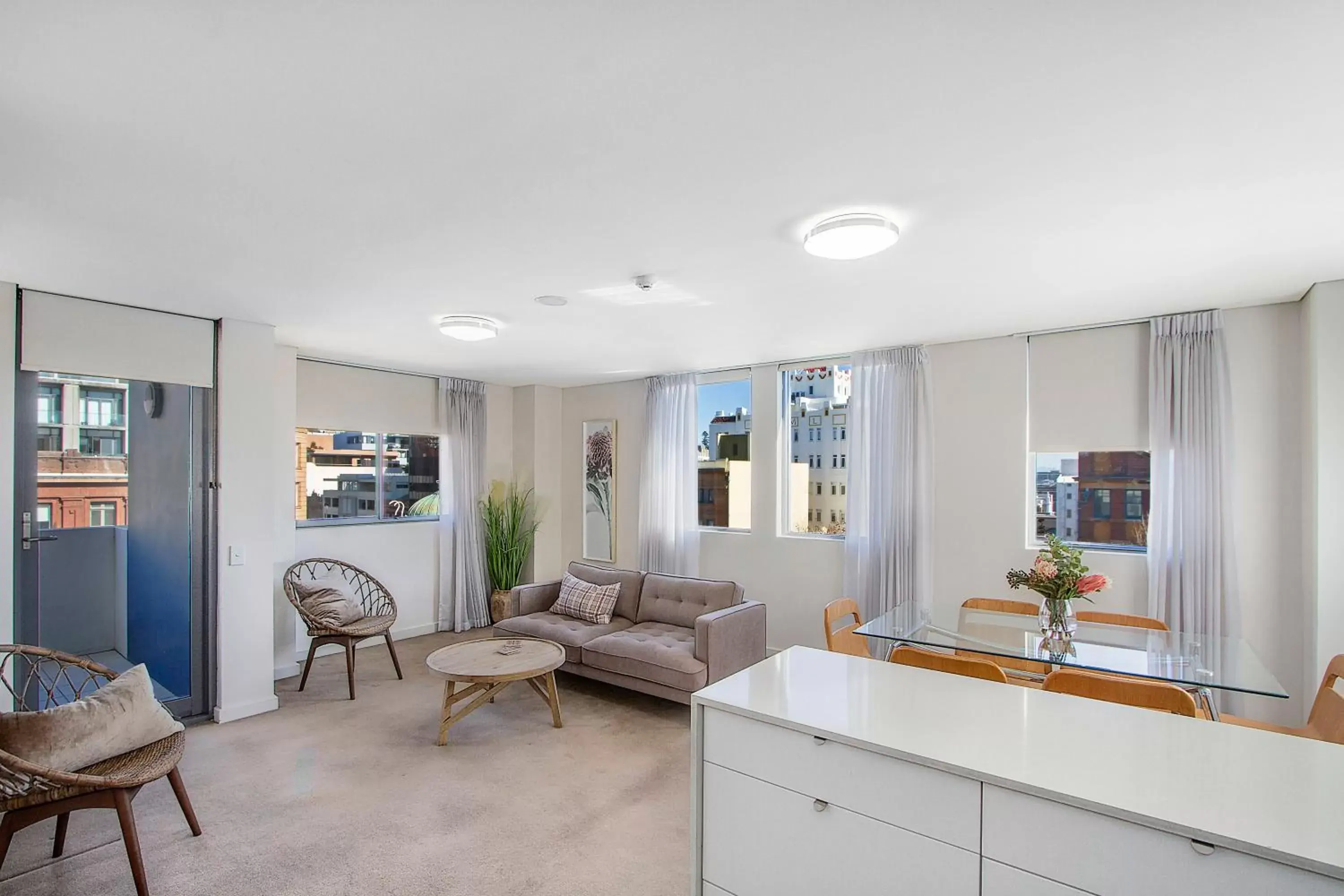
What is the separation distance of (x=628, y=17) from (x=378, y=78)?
2.20 ft

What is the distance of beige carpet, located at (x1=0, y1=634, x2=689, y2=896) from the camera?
2.48 metres

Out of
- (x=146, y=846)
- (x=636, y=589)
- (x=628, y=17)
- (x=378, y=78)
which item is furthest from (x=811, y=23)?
(x=636, y=589)

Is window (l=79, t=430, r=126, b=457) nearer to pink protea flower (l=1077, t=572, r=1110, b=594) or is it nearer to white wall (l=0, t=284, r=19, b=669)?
white wall (l=0, t=284, r=19, b=669)

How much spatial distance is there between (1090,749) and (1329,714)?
4.67 feet

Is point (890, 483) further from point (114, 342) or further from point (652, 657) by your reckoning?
point (114, 342)

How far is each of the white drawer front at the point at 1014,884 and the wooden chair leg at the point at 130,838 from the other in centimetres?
277

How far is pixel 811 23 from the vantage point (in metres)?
1.39

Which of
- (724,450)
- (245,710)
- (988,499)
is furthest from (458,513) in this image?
(988,499)

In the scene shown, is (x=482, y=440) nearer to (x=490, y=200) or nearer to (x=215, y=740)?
(x=215, y=740)

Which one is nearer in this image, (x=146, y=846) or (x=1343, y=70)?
(x=1343, y=70)

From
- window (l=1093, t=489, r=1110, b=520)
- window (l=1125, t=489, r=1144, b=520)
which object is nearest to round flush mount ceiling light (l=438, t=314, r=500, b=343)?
window (l=1093, t=489, r=1110, b=520)

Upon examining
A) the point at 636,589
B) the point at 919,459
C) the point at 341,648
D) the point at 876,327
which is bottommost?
the point at 341,648

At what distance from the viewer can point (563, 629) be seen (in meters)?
4.86

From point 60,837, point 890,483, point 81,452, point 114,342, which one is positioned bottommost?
point 60,837
